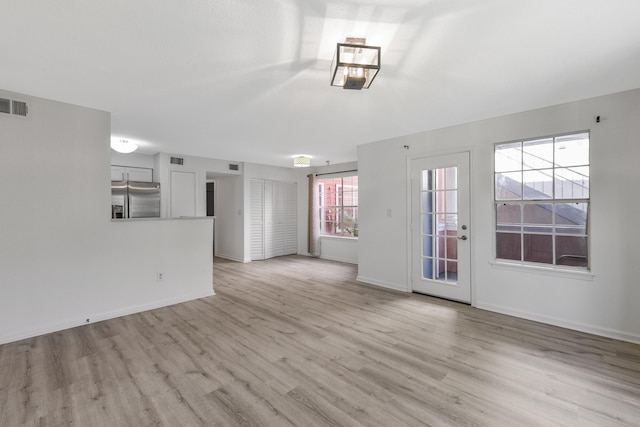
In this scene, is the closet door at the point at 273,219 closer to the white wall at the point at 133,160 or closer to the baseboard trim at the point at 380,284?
the white wall at the point at 133,160

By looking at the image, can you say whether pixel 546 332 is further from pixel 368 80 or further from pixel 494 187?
pixel 368 80

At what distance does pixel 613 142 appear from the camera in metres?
2.83

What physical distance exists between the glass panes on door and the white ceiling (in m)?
0.87

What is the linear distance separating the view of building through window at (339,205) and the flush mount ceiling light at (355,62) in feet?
16.6

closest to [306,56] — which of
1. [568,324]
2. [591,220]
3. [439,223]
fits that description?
[439,223]

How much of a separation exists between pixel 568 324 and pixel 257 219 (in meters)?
6.04

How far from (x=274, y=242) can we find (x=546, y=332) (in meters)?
5.85

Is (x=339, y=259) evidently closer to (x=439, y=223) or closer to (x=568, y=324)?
(x=439, y=223)

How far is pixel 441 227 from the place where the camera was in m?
4.10

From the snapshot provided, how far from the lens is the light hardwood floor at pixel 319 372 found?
179 cm

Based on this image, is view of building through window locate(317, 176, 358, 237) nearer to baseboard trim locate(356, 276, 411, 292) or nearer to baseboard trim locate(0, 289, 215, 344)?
baseboard trim locate(356, 276, 411, 292)

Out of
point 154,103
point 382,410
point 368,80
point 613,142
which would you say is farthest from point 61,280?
point 613,142

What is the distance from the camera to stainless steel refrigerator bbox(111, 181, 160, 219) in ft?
17.4

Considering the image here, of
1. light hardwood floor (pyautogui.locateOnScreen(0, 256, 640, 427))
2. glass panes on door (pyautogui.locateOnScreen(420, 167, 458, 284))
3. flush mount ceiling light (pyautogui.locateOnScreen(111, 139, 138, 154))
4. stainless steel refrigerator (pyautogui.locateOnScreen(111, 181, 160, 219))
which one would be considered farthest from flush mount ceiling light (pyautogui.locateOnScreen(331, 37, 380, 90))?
stainless steel refrigerator (pyautogui.locateOnScreen(111, 181, 160, 219))
